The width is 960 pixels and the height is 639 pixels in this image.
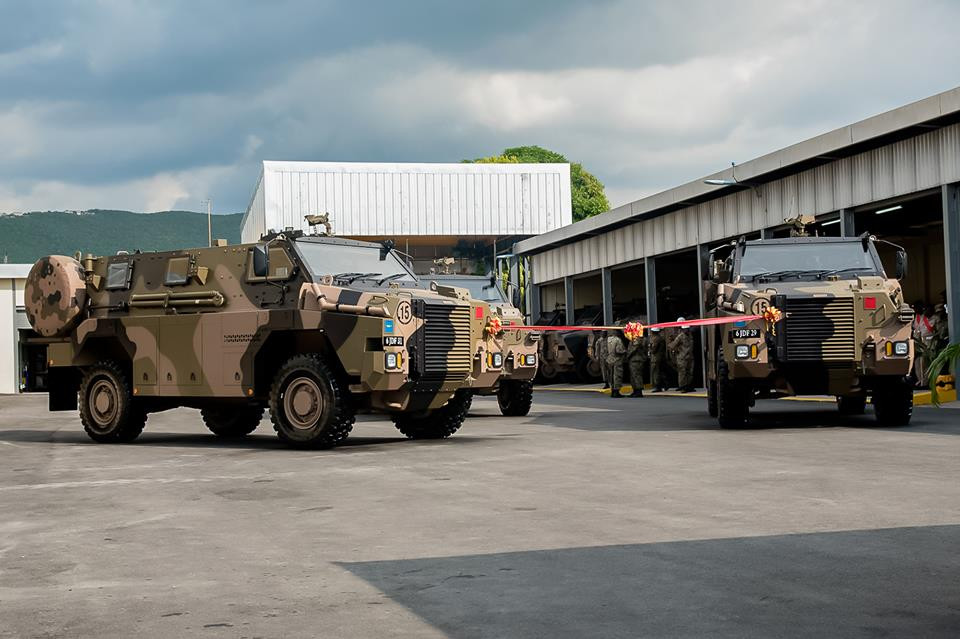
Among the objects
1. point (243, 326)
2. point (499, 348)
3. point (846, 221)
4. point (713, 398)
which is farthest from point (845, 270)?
point (846, 221)

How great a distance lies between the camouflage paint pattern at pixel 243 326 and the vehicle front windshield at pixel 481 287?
6.01 meters

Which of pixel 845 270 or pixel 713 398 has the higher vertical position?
pixel 845 270

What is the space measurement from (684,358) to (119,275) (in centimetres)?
1508

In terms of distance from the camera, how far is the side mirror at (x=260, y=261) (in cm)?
1381

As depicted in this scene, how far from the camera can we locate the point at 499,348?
14.7m

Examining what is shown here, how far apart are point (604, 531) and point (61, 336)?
10846 mm

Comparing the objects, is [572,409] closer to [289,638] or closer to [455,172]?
[289,638]

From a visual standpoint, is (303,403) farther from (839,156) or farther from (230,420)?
(839,156)

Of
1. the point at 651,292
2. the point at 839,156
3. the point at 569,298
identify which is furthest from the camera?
the point at 569,298

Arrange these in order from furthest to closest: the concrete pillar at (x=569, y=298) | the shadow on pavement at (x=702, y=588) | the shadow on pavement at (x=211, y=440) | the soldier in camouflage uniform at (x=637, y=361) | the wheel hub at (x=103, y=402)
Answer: the concrete pillar at (x=569, y=298) < the soldier in camouflage uniform at (x=637, y=361) < the wheel hub at (x=103, y=402) < the shadow on pavement at (x=211, y=440) < the shadow on pavement at (x=702, y=588)

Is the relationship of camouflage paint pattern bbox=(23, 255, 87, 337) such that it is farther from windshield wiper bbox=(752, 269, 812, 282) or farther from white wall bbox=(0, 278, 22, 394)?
white wall bbox=(0, 278, 22, 394)

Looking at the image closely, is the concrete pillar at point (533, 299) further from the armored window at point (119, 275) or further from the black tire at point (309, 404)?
the black tire at point (309, 404)

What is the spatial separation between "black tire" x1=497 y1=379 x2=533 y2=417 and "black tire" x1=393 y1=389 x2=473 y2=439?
4268 mm

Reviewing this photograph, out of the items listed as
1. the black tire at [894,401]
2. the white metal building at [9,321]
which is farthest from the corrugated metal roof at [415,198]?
the black tire at [894,401]
